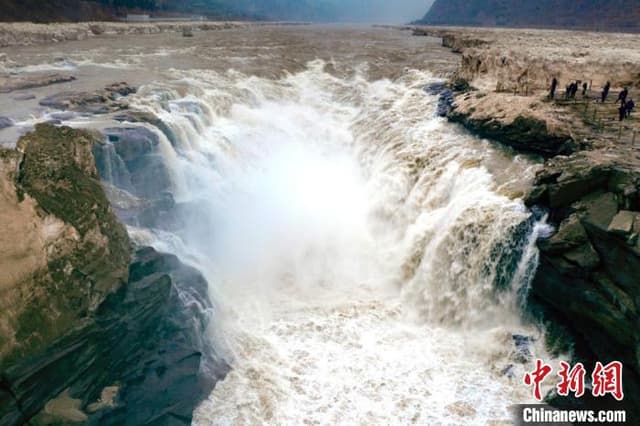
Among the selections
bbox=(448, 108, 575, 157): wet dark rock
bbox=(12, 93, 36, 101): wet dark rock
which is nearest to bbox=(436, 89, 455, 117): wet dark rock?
bbox=(448, 108, 575, 157): wet dark rock

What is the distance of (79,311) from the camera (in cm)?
819

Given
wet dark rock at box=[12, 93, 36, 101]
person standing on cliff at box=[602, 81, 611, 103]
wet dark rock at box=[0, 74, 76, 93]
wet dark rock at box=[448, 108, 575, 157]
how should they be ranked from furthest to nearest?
wet dark rock at box=[0, 74, 76, 93], wet dark rock at box=[12, 93, 36, 101], person standing on cliff at box=[602, 81, 611, 103], wet dark rock at box=[448, 108, 575, 157]

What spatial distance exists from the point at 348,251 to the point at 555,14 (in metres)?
141

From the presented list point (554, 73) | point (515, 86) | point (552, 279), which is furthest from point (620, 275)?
point (554, 73)

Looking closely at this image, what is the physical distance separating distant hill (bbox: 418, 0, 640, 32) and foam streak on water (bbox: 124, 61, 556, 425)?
9931 centimetres

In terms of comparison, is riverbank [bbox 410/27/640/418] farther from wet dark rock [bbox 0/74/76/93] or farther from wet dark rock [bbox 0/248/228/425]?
wet dark rock [bbox 0/74/76/93]

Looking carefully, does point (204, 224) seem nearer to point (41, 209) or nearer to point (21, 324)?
point (41, 209)

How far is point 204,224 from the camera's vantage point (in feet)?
54.8

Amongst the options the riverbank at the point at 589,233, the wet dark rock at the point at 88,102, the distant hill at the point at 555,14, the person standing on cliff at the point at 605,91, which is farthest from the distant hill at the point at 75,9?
the distant hill at the point at 555,14

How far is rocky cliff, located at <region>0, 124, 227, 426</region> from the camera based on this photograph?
731 centimetres

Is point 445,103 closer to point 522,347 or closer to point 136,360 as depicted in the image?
point 522,347

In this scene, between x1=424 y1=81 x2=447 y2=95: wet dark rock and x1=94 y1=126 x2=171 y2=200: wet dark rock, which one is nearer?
x1=94 y1=126 x2=171 y2=200: wet dark rock

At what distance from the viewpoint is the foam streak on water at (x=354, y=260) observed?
1070 cm

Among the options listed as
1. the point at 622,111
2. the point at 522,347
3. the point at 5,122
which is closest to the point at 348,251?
the point at 522,347
